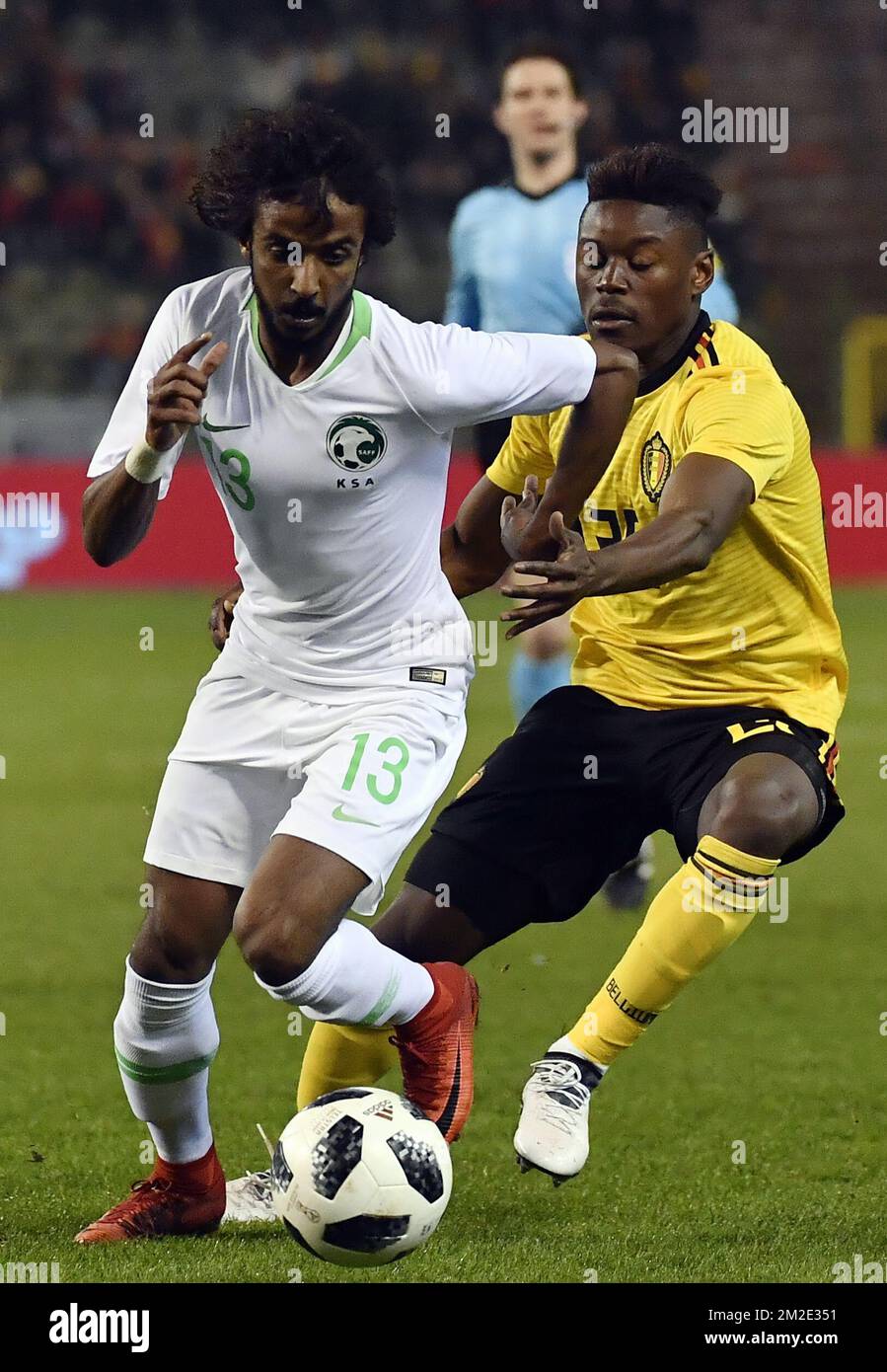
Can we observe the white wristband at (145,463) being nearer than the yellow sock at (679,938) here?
Yes

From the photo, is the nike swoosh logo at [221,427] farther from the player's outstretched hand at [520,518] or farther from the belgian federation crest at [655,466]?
the belgian federation crest at [655,466]

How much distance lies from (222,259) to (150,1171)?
14859 millimetres

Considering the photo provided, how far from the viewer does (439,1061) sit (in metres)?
3.97

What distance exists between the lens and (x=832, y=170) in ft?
66.7

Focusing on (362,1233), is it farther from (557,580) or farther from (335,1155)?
(557,580)

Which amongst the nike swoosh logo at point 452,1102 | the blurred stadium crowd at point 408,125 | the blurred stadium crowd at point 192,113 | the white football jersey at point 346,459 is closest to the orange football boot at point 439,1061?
the nike swoosh logo at point 452,1102

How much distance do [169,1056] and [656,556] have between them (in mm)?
1338

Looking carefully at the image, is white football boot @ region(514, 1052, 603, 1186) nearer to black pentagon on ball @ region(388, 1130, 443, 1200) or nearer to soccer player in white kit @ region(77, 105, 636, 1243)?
soccer player in white kit @ region(77, 105, 636, 1243)

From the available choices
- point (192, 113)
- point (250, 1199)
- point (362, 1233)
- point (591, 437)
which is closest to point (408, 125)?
point (192, 113)

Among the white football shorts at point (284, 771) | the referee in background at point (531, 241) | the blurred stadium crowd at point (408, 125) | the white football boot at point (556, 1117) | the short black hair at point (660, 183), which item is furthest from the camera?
the blurred stadium crowd at point (408, 125)

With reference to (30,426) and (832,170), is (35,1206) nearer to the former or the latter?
(30,426)

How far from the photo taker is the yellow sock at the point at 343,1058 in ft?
13.6

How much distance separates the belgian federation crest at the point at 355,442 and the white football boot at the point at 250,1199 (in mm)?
1463

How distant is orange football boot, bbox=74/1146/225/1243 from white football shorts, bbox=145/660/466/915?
617 millimetres
